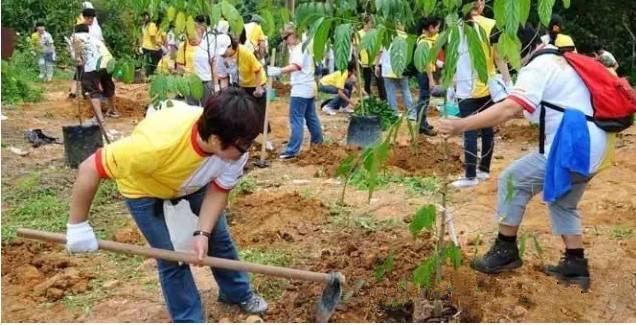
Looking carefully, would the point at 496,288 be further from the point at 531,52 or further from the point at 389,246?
the point at 531,52

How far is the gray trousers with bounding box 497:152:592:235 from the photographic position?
3.58 m

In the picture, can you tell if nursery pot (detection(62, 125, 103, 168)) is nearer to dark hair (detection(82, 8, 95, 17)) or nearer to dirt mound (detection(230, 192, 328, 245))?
dirt mound (detection(230, 192, 328, 245))

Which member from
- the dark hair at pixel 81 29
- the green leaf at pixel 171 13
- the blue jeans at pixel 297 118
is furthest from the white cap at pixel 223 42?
the green leaf at pixel 171 13

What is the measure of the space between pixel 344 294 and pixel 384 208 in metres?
1.89

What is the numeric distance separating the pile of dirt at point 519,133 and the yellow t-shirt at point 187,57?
3564 mm

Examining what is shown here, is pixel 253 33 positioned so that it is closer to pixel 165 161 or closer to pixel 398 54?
pixel 165 161

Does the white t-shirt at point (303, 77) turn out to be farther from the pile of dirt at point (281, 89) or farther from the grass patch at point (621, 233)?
the pile of dirt at point (281, 89)

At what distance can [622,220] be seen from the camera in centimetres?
493

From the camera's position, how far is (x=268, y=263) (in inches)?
160

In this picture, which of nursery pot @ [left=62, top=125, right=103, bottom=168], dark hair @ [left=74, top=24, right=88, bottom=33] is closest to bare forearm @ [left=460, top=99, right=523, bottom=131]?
nursery pot @ [left=62, top=125, right=103, bottom=168]

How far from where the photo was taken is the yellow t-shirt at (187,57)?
22.6 feet

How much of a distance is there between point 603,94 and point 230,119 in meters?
1.78

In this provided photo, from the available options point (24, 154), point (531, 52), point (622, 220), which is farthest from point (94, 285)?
point (24, 154)

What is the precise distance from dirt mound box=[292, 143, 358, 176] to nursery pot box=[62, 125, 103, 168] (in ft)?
6.22
